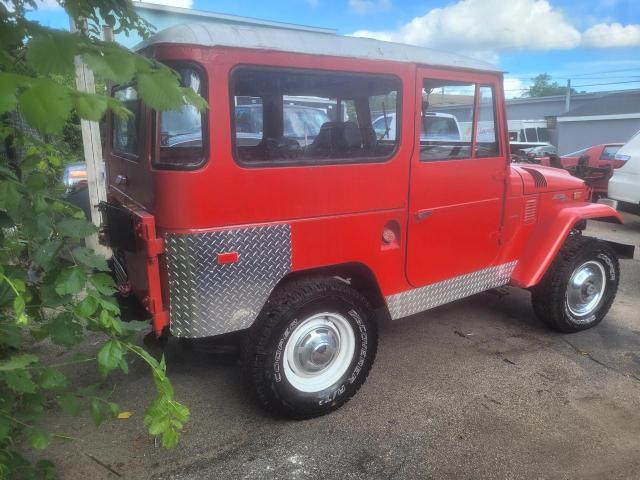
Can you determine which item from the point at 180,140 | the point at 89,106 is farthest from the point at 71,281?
the point at 180,140

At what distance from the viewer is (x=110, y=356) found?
1671 mm

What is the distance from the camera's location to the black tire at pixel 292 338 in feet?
9.39

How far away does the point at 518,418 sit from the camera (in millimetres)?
3186

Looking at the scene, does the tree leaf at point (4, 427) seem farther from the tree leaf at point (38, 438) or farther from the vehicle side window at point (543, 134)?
the vehicle side window at point (543, 134)

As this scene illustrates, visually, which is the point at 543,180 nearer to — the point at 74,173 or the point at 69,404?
the point at 69,404

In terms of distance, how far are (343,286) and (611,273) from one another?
9.43 feet

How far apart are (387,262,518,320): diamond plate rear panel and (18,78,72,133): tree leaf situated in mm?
2543

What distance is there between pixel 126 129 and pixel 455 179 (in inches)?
87.7

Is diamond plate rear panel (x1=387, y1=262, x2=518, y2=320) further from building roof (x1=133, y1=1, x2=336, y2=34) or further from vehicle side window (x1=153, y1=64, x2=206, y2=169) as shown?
building roof (x1=133, y1=1, x2=336, y2=34)

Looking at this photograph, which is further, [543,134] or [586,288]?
[543,134]

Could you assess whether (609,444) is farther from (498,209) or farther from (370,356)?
(498,209)

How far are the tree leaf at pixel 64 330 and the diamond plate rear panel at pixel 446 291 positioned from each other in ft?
6.63

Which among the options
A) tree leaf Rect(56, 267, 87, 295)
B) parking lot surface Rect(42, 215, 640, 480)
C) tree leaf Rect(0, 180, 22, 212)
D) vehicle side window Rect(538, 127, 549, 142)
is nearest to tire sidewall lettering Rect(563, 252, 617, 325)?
parking lot surface Rect(42, 215, 640, 480)

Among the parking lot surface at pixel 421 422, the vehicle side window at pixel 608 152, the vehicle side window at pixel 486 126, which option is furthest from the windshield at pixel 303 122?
the vehicle side window at pixel 608 152
